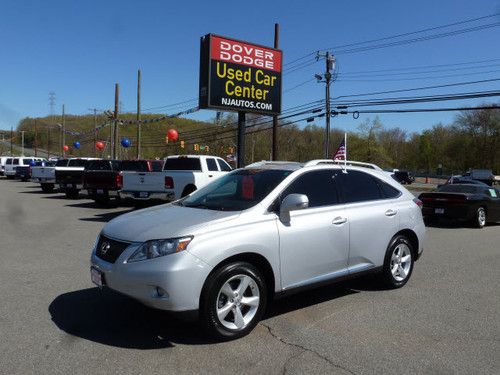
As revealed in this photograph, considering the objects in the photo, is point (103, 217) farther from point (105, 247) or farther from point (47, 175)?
point (47, 175)

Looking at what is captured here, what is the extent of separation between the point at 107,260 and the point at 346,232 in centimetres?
268

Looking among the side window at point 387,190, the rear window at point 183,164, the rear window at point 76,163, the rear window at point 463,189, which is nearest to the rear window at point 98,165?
the rear window at point 76,163

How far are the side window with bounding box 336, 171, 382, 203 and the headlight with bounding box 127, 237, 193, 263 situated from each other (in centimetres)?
237

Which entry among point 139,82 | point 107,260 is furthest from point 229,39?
point 139,82

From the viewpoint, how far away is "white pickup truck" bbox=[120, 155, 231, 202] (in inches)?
584

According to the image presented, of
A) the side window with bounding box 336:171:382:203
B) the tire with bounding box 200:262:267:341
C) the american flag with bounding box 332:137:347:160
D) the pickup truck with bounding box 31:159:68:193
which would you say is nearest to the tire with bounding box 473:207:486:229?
the american flag with bounding box 332:137:347:160

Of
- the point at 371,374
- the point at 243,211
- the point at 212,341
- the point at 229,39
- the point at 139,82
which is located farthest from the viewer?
the point at 139,82

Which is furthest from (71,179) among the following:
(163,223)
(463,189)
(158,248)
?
(158,248)

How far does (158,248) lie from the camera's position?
4348 mm

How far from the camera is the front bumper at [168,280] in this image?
4.20 metres

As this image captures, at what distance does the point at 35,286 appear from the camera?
6.38m

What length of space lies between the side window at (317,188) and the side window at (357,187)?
0.16 meters

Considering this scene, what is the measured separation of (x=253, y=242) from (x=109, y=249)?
55.3 inches

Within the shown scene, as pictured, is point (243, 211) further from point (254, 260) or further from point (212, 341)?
point (212, 341)
